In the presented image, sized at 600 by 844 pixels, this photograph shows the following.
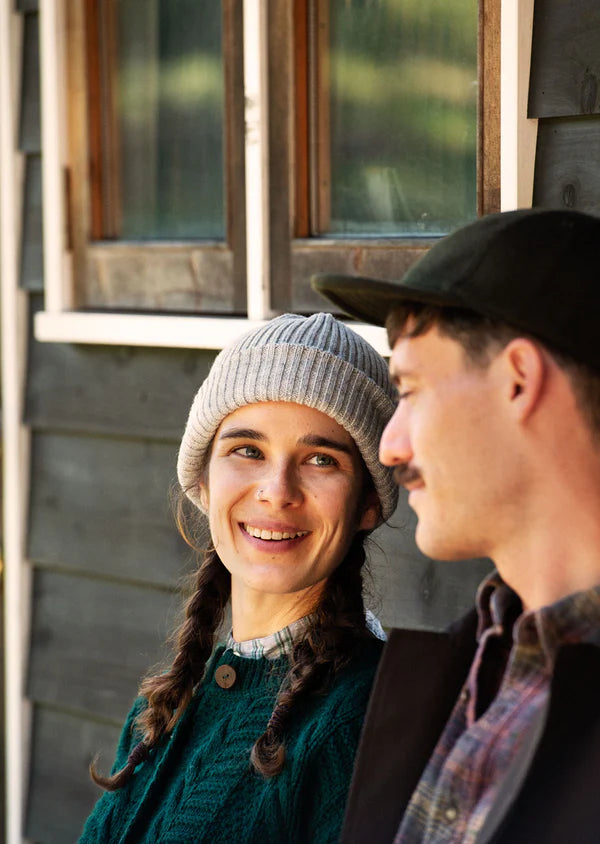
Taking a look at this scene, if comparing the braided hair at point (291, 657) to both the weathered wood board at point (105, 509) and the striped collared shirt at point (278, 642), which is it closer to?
the striped collared shirt at point (278, 642)

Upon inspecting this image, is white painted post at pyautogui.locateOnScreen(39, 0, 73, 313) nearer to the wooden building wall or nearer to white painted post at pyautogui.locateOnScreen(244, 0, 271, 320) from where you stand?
the wooden building wall

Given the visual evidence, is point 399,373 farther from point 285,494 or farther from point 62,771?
point 62,771

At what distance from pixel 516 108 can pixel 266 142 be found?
69 cm

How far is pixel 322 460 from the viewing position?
183 centimetres

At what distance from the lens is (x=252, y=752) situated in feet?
5.65

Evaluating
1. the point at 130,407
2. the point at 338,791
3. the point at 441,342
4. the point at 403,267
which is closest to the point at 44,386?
the point at 130,407

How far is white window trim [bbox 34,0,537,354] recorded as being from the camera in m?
2.08

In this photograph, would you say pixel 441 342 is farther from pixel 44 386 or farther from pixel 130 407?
pixel 44 386

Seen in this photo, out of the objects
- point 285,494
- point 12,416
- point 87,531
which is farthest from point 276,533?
point 12,416

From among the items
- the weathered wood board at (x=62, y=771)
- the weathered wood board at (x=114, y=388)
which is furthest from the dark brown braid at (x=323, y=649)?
the weathered wood board at (x=62, y=771)

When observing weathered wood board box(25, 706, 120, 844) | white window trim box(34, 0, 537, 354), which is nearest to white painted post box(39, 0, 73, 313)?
white window trim box(34, 0, 537, 354)

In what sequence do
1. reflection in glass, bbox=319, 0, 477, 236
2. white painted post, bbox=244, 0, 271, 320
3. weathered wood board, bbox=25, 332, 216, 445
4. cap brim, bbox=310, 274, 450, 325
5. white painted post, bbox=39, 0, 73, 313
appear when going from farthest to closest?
white painted post, bbox=39, 0, 73, 313, weathered wood board, bbox=25, 332, 216, 445, white painted post, bbox=244, 0, 271, 320, reflection in glass, bbox=319, 0, 477, 236, cap brim, bbox=310, 274, 450, 325

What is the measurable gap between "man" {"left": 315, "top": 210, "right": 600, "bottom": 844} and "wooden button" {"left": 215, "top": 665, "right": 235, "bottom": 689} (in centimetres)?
60

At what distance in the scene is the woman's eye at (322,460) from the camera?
6.00ft
